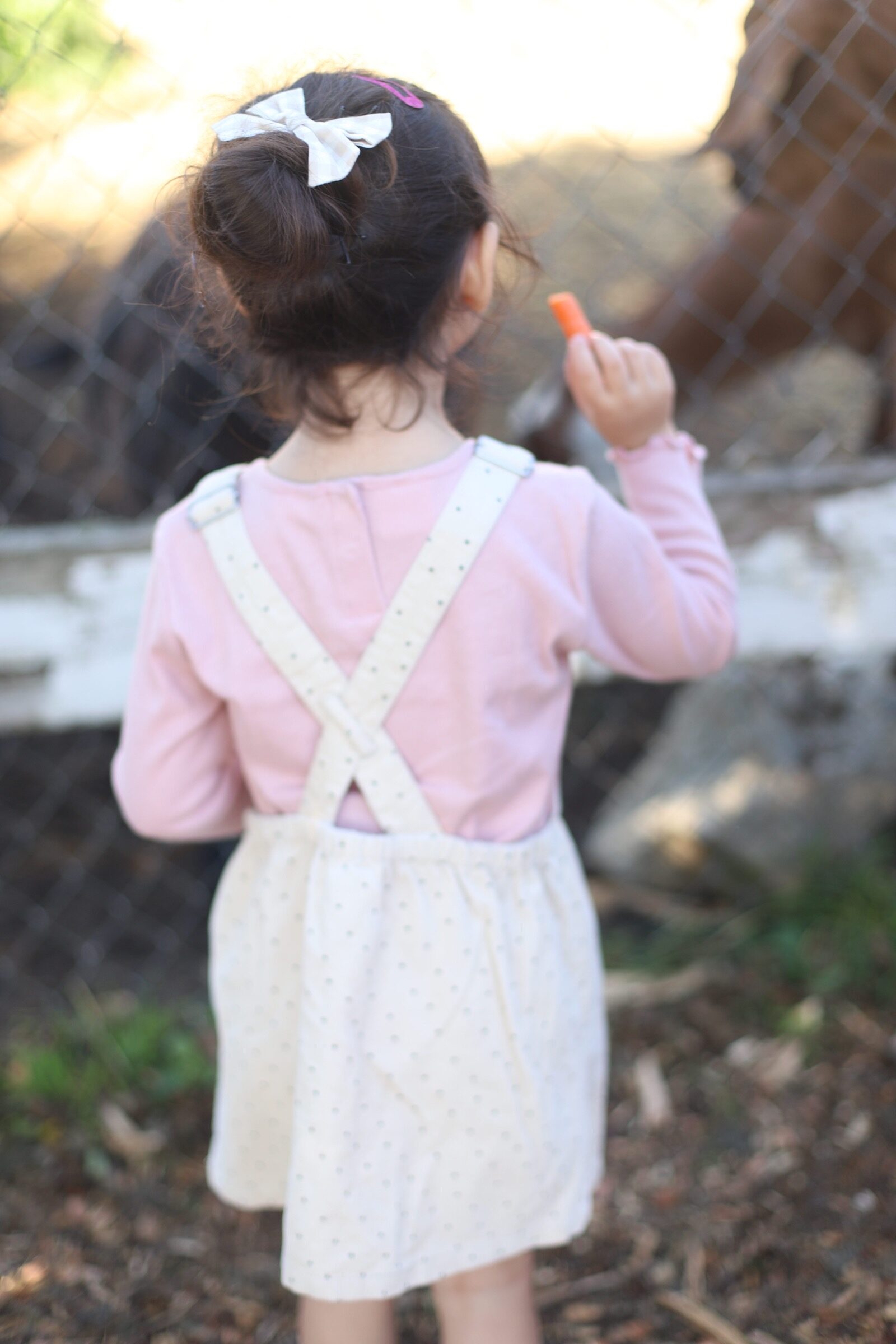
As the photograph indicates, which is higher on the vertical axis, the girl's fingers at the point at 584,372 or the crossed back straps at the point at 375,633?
the girl's fingers at the point at 584,372

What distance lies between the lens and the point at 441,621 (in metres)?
1.18

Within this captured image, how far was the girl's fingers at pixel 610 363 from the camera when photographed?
50.8 inches

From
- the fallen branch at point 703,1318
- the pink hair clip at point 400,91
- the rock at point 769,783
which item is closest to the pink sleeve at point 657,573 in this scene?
the pink hair clip at point 400,91

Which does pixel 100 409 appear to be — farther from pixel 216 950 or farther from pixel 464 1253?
pixel 464 1253

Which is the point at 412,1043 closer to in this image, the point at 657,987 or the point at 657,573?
the point at 657,573

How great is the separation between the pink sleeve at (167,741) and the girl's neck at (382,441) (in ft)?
0.62

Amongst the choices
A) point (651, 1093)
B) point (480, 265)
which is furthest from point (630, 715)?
point (480, 265)

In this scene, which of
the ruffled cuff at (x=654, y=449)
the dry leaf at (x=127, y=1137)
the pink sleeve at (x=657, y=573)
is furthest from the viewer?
the dry leaf at (x=127, y=1137)

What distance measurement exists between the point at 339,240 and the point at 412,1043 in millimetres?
793

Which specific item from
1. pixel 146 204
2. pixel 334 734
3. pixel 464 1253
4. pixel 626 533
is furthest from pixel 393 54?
pixel 146 204

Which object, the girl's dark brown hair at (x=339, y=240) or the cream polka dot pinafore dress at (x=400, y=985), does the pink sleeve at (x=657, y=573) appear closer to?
the cream polka dot pinafore dress at (x=400, y=985)

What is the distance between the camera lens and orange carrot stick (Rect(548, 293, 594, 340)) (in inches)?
51.5

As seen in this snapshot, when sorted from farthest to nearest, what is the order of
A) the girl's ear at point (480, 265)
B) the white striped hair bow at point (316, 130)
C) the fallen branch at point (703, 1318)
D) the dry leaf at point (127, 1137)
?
the dry leaf at point (127, 1137), the fallen branch at point (703, 1318), the girl's ear at point (480, 265), the white striped hair bow at point (316, 130)

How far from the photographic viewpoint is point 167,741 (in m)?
1.29
